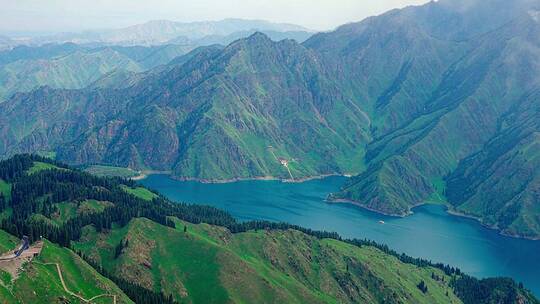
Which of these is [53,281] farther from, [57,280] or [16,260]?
[16,260]

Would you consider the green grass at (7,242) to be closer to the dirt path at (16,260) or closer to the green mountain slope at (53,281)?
the green mountain slope at (53,281)

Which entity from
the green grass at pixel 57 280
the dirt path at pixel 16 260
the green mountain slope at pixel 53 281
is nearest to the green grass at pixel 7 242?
the green mountain slope at pixel 53 281

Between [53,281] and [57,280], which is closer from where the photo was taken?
[53,281]

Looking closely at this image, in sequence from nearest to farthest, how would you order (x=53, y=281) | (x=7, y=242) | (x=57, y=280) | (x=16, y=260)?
(x=53, y=281) → (x=16, y=260) → (x=57, y=280) → (x=7, y=242)

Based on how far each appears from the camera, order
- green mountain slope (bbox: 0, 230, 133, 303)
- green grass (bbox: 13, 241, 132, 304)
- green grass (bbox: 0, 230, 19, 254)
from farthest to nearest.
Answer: green grass (bbox: 0, 230, 19, 254)
green grass (bbox: 13, 241, 132, 304)
green mountain slope (bbox: 0, 230, 133, 303)

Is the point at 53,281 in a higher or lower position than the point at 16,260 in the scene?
lower

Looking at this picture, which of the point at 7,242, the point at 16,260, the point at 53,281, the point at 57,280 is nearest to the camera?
the point at 53,281

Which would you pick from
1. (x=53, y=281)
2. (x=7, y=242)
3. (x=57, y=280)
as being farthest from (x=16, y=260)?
(x=7, y=242)

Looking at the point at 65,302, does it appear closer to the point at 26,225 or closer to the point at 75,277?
the point at 75,277

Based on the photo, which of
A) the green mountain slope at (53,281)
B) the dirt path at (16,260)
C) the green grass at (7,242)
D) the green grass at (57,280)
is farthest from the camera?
the green grass at (7,242)

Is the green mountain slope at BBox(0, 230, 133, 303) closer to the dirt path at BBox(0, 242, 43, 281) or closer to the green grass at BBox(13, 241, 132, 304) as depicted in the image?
the green grass at BBox(13, 241, 132, 304)

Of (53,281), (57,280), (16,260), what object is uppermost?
(16,260)

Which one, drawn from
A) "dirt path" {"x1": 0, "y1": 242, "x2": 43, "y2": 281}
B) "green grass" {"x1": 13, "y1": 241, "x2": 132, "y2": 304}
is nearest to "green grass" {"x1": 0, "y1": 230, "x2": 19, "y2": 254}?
"dirt path" {"x1": 0, "y1": 242, "x2": 43, "y2": 281}
